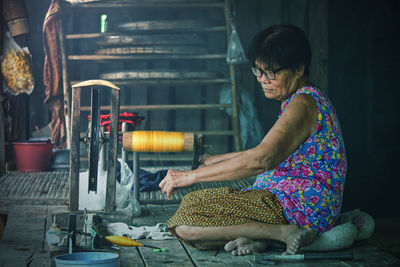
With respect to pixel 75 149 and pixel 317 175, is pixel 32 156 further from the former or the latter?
pixel 317 175

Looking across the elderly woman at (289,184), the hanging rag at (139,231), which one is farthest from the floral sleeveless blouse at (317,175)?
the hanging rag at (139,231)

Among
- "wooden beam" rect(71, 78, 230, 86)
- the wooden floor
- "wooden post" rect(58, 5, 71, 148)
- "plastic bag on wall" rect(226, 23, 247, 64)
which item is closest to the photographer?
the wooden floor

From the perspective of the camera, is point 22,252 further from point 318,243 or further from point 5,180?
point 5,180

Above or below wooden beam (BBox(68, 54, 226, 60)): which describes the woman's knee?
below

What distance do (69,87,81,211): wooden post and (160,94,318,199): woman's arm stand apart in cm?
108

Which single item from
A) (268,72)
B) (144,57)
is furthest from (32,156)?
(268,72)

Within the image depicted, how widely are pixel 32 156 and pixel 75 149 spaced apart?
2.14 meters

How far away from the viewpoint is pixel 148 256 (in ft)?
8.11

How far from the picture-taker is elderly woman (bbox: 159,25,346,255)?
2.43 m

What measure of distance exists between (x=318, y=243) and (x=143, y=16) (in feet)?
12.6

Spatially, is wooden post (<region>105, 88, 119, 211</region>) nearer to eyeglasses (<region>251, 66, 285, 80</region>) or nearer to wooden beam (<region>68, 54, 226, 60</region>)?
eyeglasses (<region>251, 66, 285, 80</region>)

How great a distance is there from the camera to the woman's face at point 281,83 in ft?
8.21

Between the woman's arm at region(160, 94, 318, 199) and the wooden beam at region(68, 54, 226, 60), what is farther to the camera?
the wooden beam at region(68, 54, 226, 60)

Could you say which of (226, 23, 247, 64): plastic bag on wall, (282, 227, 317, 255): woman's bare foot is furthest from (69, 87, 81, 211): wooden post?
(226, 23, 247, 64): plastic bag on wall
